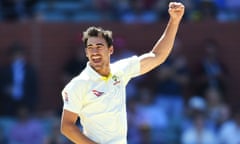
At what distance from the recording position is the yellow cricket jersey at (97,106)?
622cm

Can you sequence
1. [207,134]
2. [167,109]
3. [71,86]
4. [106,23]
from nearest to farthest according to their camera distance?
[71,86] → [207,134] → [167,109] → [106,23]

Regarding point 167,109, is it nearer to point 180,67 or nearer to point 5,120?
point 180,67

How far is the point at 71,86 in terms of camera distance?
20.4 feet

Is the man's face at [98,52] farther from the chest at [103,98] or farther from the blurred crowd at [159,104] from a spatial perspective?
the blurred crowd at [159,104]

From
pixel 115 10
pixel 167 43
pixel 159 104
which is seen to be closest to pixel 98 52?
pixel 167 43

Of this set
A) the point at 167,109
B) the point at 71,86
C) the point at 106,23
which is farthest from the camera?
the point at 106,23

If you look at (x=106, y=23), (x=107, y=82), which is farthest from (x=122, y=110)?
(x=106, y=23)

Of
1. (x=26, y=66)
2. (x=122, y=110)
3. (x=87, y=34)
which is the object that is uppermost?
(x=87, y=34)

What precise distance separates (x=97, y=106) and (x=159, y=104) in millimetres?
6745

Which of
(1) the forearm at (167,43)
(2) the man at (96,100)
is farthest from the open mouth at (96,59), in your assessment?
(1) the forearm at (167,43)

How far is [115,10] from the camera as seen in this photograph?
14531 mm

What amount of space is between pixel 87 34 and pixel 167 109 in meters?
6.81

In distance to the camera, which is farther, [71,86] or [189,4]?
[189,4]

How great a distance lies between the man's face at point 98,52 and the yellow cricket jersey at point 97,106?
0.07m
